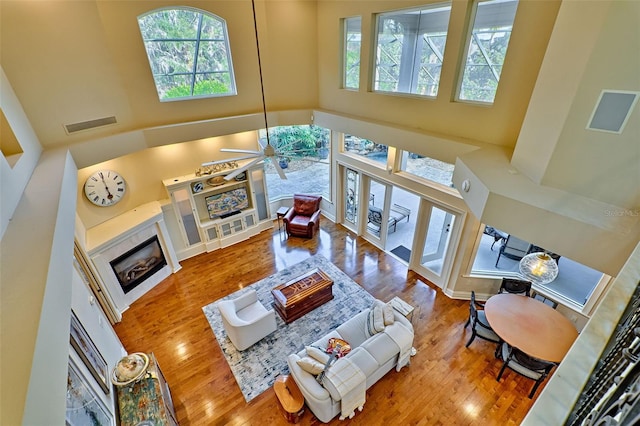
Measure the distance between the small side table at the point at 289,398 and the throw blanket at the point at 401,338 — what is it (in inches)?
63.9

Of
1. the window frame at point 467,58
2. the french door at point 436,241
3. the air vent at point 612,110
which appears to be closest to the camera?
the air vent at point 612,110

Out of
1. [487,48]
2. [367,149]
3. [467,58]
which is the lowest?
[367,149]

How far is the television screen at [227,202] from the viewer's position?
7.52m

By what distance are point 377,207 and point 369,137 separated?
2.13 m

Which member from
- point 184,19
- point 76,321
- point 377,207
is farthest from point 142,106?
point 377,207

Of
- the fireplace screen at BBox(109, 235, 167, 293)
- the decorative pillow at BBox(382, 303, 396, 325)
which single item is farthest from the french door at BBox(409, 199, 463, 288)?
the fireplace screen at BBox(109, 235, 167, 293)

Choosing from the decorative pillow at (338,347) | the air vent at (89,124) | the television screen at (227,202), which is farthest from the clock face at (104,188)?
the decorative pillow at (338,347)

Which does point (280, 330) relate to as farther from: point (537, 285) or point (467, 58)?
point (467, 58)

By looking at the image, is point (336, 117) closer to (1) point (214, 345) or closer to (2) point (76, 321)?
(1) point (214, 345)

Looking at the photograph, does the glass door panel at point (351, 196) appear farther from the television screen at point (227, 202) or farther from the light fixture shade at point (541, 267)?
the light fixture shade at point (541, 267)

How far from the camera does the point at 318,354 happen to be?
4.21m

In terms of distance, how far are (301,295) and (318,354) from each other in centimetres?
156

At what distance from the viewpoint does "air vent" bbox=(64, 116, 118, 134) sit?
509 centimetres

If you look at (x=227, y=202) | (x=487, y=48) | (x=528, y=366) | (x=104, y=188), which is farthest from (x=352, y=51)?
(x=528, y=366)
